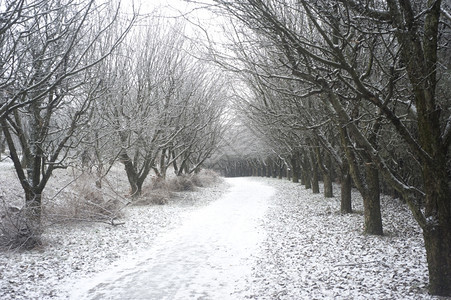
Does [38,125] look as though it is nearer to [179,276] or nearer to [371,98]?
[179,276]

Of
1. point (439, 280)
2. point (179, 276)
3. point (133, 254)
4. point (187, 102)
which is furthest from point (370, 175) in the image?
point (187, 102)

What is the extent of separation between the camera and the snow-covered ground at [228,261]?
5.27 m

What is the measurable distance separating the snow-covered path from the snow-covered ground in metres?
0.02

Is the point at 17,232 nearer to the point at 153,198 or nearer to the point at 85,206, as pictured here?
the point at 85,206

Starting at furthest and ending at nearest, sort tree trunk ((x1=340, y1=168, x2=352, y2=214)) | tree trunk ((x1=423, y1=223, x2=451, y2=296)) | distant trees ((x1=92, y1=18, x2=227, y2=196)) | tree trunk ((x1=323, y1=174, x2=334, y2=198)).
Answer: tree trunk ((x1=323, y1=174, x2=334, y2=198))
distant trees ((x1=92, y1=18, x2=227, y2=196))
tree trunk ((x1=340, y1=168, x2=352, y2=214))
tree trunk ((x1=423, y1=223, x2=451, y2=296))

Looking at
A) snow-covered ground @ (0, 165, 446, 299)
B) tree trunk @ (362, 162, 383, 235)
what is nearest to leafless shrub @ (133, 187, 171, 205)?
snow-covered ground @ (0, 165, 446, 299)

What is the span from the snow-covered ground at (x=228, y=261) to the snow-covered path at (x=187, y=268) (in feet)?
0.06

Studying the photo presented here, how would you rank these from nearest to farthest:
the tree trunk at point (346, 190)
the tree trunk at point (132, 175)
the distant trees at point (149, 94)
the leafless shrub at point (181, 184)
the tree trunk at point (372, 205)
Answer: the tree trunk at point (372, 205), the tree trunk at point (346, 190), the distant trees at point (149, 94), the tree trunk at point (132, 175), the leafless shrub at point (181, 184)

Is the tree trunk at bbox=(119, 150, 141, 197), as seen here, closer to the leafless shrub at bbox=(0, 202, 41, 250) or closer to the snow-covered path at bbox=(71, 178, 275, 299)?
the snow-covered path at bbox=(71, 178, 275, 299)

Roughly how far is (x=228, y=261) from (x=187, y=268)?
3.14 ft

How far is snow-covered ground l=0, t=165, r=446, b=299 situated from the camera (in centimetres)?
527

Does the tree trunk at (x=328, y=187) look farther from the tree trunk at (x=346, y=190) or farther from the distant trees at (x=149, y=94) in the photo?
the distant trees at (x=149, y=94)

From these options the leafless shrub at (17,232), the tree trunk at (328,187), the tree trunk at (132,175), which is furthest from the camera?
the tree trunk at (328,187)

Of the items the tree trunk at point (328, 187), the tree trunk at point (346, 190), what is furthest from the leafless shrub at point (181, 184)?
the tree trunk at point (346, 190)
